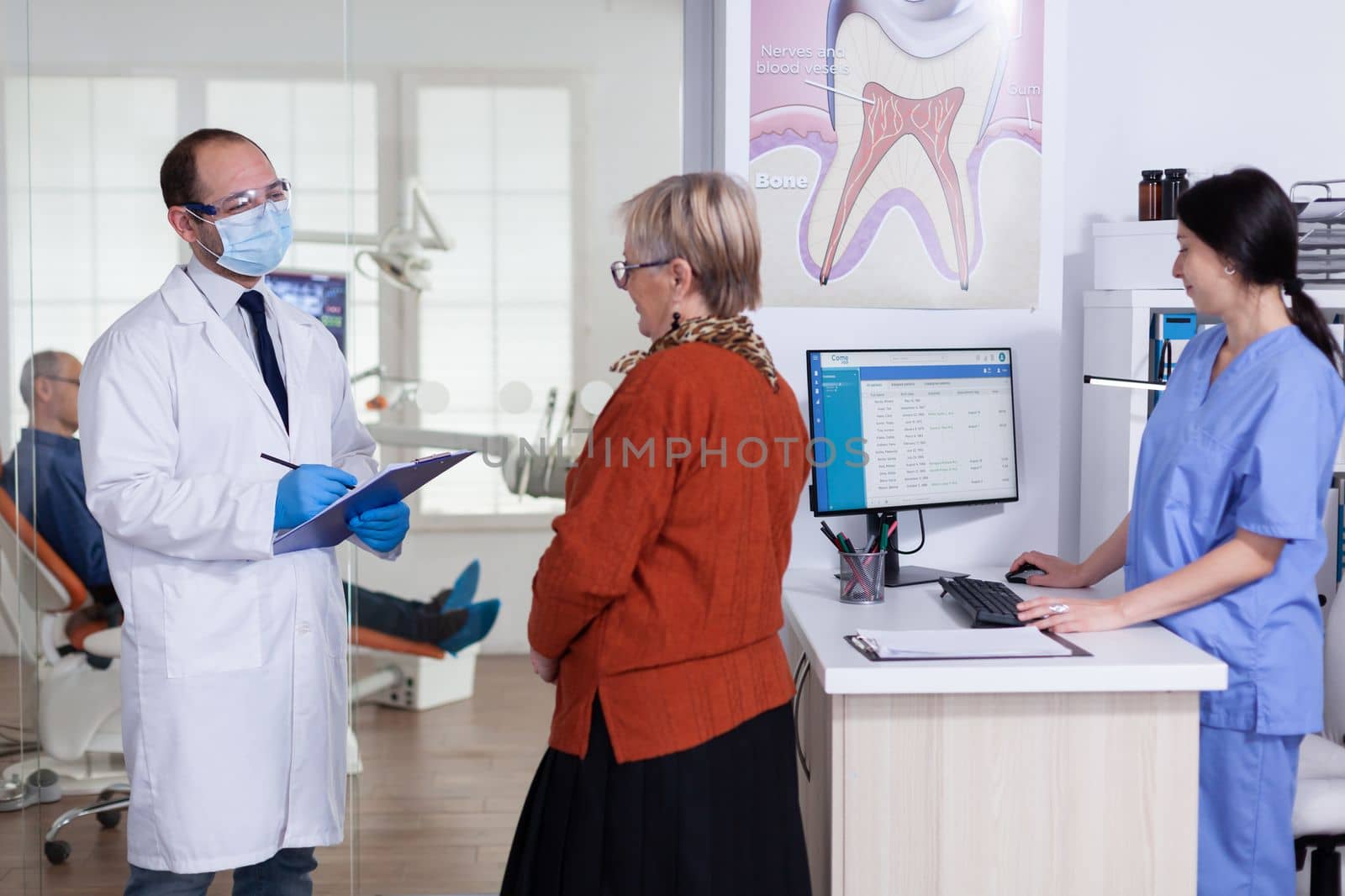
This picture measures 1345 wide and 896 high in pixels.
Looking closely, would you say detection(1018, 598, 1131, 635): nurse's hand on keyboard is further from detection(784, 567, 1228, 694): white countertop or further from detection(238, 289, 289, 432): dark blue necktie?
detection(238, 289, 289, 432): dark blue necktie

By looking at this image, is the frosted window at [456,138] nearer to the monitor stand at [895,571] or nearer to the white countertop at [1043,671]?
the monitor stand at [895,571]

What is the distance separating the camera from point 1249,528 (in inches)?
67.6

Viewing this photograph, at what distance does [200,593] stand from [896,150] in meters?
1.54

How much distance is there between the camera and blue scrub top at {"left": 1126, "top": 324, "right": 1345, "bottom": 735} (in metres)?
1.70

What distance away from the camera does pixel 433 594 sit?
2.88 metres

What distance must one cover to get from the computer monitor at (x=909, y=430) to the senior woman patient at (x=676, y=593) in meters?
0.63

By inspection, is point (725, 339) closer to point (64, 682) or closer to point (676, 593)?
point (676, 593)

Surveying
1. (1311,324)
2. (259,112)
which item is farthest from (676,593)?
(259,112)

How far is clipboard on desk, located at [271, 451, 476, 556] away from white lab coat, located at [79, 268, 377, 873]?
34mm

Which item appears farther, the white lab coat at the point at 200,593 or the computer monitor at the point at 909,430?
the computer monitor at the point at 909,430

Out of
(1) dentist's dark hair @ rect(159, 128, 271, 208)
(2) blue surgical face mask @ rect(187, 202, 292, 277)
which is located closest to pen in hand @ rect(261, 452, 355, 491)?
(2) blue surgical face mask @ rect(187, 202, 292, 277)

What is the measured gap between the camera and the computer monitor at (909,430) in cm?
216

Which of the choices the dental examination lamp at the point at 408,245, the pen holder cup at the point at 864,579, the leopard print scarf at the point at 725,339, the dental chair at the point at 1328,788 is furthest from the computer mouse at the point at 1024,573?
the dental examination lamp at the point at 408,245

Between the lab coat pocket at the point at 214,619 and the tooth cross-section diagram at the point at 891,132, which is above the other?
the tooth cross-section diagram at the point at 891,132
